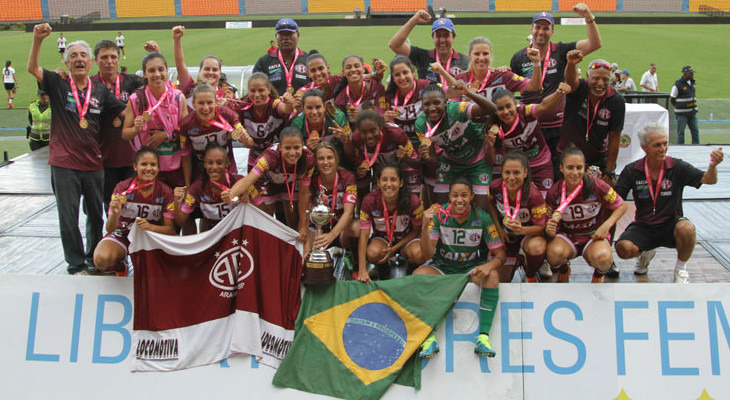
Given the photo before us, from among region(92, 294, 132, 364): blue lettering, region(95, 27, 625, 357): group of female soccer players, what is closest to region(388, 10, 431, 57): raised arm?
region(95, 27, 625, 357): group of female soccer players

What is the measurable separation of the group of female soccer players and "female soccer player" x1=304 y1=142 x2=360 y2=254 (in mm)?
11

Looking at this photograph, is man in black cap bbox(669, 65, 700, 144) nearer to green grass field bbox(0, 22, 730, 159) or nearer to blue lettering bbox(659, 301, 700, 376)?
blue lettering bbox(659, 301, 700, 376)

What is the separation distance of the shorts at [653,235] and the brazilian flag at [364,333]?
1.48 metres

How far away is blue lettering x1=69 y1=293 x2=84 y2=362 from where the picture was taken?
4559mm

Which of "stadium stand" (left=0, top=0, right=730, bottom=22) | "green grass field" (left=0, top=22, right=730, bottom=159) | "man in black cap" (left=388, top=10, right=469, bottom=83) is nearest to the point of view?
"man in black cap" (left=388, top=10, right=469, bottom=83)

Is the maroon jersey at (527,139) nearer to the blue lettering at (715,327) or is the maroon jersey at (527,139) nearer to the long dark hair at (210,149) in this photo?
the blue lettering at (715,327)

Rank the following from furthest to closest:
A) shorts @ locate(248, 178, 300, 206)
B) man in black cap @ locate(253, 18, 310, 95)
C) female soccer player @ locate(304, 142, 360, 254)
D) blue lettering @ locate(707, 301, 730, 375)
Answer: man in black cap @ locate(253, 18, 310, 95) < shorts @ locate(248, 178, 300, 206) < female soccer player @ locate(304, 142, 360, 254) < blue lettering @ locate(707, 301, 730, 375)

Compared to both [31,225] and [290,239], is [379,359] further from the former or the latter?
[31,225]

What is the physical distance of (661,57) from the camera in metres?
27.9

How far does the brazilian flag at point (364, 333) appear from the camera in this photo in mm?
4375

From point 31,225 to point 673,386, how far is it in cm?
633

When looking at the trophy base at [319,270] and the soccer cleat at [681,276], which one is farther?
the soccer cleat at [681,276]

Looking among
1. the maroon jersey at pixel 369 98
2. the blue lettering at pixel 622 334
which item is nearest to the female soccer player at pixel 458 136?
the maroon jersey at pixel 369 98

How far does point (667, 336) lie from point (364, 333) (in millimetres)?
2042
